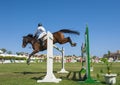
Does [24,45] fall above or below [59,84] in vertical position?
above

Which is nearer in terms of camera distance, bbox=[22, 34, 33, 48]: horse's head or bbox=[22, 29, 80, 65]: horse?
bbox=[22, 29, 80, 65]: horse

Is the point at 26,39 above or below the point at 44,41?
above

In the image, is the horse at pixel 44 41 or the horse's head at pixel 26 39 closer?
the horse at pixel 44 41

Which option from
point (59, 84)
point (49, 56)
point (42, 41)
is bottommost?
point (59, 84)

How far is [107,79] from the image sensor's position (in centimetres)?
1212

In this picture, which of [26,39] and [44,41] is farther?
[26,39]

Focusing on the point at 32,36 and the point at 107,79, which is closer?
the point at 107,79

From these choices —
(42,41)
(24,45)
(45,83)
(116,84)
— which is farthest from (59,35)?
(116,84)

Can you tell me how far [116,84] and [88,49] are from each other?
6.39 feet

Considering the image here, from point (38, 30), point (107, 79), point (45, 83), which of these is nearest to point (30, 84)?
point (45, 83)

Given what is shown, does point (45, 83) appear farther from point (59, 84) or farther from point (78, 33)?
point (78, 33)

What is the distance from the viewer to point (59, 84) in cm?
1219

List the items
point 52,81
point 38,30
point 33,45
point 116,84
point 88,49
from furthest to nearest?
point 33,45 → point 38,30 → point 52,81 → point 88,49 → point 116,84

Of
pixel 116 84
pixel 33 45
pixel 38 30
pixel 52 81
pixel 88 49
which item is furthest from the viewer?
pixel 33 45
